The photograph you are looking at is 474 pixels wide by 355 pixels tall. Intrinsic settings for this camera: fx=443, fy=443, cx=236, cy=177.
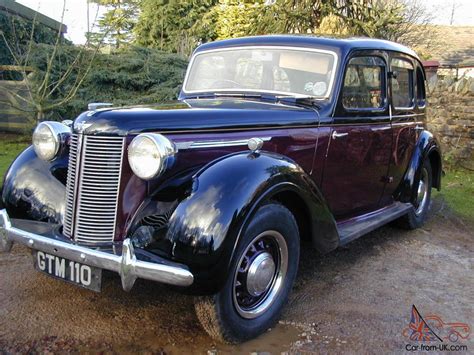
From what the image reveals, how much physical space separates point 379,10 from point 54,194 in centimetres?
1001

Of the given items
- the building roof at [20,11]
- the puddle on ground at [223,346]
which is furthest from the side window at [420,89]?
the building roof at [20,11]

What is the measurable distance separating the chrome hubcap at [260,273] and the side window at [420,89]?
3095 mm

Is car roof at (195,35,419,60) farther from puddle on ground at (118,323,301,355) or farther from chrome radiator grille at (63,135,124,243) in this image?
puddle on ground at (118,323,301,355)

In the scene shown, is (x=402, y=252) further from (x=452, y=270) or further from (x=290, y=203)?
(x=290, y=203)

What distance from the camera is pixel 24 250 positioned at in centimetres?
384

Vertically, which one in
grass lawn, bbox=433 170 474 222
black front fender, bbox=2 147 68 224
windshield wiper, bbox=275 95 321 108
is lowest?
grass lawn, bbox=433 170 474 222

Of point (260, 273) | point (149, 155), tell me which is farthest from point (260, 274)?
point (149, 155)

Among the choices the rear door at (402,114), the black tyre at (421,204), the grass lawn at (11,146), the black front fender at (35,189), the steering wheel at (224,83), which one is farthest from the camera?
the grass lawn at (11,146)

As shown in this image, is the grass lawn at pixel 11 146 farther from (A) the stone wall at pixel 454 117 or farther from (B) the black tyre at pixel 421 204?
(A) the stone wall at pixel 454 117

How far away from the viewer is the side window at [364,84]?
360 cm

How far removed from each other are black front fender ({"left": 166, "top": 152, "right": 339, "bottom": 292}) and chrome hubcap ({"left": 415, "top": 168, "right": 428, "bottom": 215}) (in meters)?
3.09

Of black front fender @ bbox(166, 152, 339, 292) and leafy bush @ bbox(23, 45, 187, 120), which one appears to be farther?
leafy bush @ bbox(23, 45, 187, 120)

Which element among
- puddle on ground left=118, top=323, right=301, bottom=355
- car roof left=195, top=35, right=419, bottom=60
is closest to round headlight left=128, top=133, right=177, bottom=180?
puddle on ground left=118, top=323, right=301, bottom=355

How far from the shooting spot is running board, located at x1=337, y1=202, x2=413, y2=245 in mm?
3400
